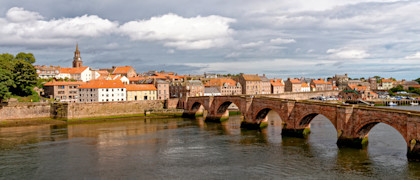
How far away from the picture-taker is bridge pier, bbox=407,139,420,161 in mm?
33625

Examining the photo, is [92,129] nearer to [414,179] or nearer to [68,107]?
[68,107]

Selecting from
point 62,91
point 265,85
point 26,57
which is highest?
point 26,57

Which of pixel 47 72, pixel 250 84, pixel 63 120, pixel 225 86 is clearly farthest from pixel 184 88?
pixel 47 72

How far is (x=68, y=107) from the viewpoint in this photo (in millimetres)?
76125

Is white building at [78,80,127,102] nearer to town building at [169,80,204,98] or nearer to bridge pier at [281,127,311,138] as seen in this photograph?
town building at [169,80,204,98]

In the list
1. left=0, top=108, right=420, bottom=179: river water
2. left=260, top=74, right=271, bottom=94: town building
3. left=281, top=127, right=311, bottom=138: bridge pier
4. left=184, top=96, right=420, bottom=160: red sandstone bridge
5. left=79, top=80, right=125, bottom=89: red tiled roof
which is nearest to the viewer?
left=0, top=108, right=420, bottom=179: river water

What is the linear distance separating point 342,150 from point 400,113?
820cm

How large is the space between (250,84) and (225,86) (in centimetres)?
1567

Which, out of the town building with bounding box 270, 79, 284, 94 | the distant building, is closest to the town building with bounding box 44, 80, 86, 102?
the distant building

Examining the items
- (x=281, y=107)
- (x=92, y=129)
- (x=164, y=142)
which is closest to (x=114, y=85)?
(x=92, y=129)

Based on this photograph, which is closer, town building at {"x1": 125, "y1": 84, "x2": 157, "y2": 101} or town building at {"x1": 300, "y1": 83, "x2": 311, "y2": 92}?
town building at {"x1": 125, "y1": 84, "x2": 157, "y2": 101}

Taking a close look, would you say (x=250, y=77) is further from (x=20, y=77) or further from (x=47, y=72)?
(x=20, y=77)

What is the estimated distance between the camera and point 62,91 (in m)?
93.1

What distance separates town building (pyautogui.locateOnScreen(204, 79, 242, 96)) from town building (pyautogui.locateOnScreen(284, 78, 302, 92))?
1638 inches
